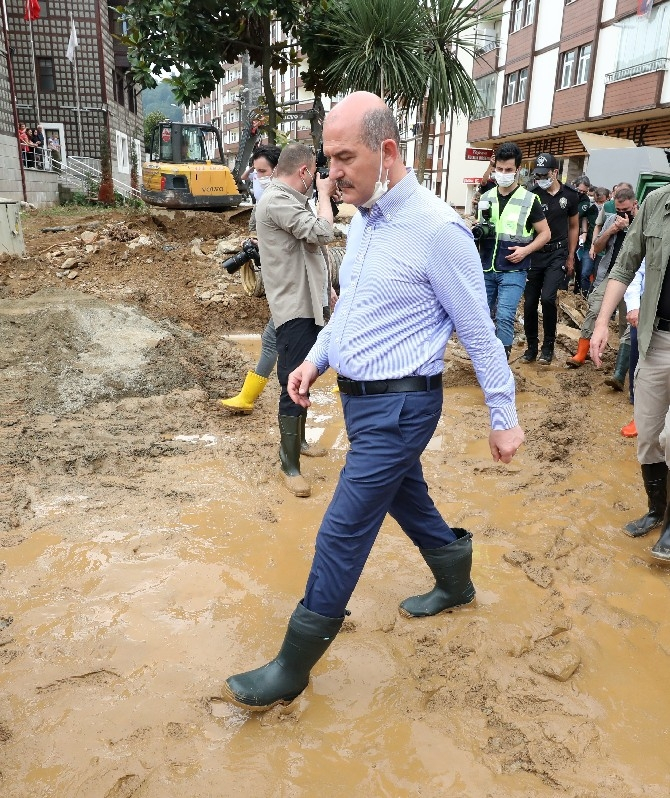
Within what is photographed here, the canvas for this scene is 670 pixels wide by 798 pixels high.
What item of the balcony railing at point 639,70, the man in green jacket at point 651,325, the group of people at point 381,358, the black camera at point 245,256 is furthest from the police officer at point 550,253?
the balcony railing at point 639,70

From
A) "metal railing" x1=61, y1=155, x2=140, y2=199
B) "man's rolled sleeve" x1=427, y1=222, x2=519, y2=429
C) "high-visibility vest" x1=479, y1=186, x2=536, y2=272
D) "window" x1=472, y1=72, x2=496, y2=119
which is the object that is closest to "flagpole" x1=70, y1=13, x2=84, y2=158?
"metal railing" x1=61, y1=155, x2=140, y2=199

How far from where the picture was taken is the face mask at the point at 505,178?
5.41 m

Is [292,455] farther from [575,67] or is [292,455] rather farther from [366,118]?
[575,67]

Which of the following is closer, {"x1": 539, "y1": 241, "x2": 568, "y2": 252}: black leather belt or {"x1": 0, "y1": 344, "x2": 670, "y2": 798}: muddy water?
{"x1": 0, "y1": 344, "x2": 670, "y2": 798}: muddy water

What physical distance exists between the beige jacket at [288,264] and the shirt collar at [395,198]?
1.67 metres

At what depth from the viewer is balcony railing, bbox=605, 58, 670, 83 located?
2016 centimetres

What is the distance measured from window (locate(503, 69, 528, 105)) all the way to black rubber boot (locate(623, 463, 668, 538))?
98.1 ft

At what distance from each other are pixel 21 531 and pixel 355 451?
2111 mm

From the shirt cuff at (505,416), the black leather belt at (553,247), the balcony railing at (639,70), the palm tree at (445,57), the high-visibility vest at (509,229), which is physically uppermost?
the balcony railing at (639,70)

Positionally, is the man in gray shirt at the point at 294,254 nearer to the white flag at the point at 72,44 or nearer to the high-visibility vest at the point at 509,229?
the high-visibility vest at the point at 509,229

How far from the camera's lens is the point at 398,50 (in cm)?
1130

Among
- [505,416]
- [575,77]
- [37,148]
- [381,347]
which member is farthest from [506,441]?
[575,77]

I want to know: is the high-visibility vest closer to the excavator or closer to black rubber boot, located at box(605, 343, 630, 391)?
black rubber boot, located at box(605, 343, 630, 391)

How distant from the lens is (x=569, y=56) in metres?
25.9
